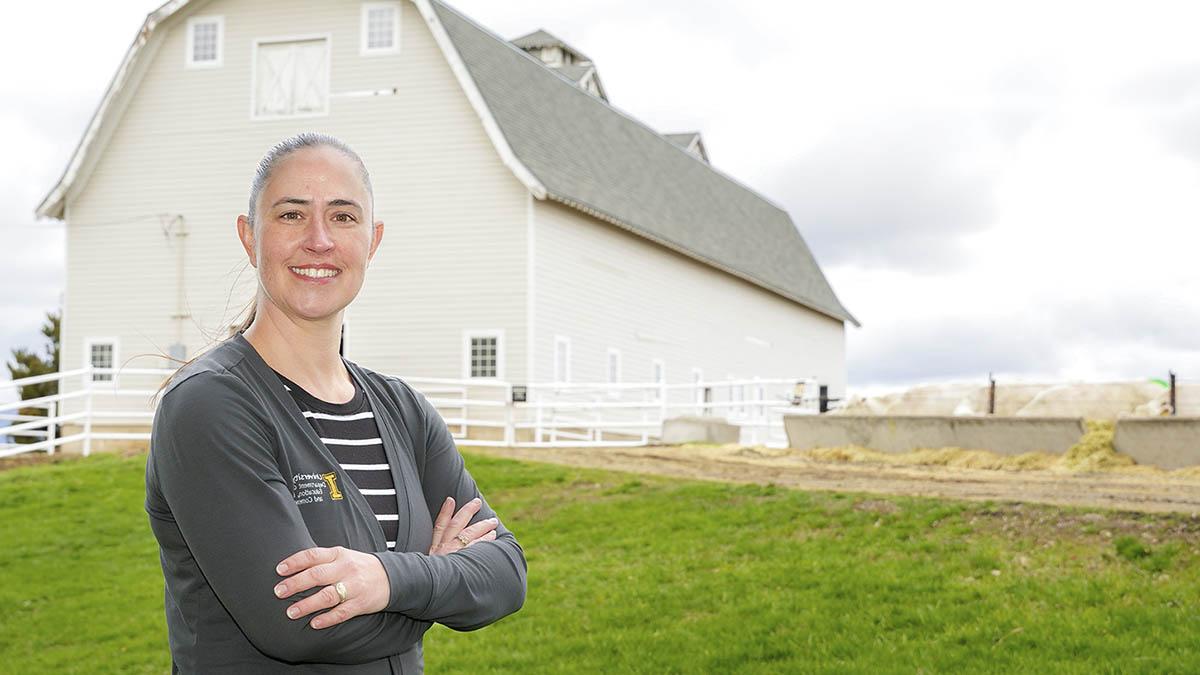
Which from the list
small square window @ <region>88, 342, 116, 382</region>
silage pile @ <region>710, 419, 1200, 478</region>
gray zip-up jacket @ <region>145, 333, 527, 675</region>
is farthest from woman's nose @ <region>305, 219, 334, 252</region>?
small square window @ <region>88, 342, 116, 382</region>

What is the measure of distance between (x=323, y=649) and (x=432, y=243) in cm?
2334

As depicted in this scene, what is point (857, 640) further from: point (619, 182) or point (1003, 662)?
point (619, 182)

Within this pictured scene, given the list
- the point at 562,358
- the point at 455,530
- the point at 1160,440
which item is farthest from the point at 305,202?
the point at 562,358

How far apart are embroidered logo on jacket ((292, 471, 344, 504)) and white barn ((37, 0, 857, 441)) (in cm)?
2188

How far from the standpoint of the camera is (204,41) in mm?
26891

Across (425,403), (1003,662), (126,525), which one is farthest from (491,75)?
(425,403)

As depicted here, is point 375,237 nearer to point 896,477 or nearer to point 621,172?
point 896,477

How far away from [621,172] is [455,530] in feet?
90.8

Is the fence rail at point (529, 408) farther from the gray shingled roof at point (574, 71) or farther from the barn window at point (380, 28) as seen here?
the gray shingled roof at point (574, 71)

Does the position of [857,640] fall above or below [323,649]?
below

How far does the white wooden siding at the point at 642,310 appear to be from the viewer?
25.9 metres

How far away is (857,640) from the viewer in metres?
8.90

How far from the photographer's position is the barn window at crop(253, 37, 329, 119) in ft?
87.1

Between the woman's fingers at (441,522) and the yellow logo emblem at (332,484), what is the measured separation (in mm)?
437
